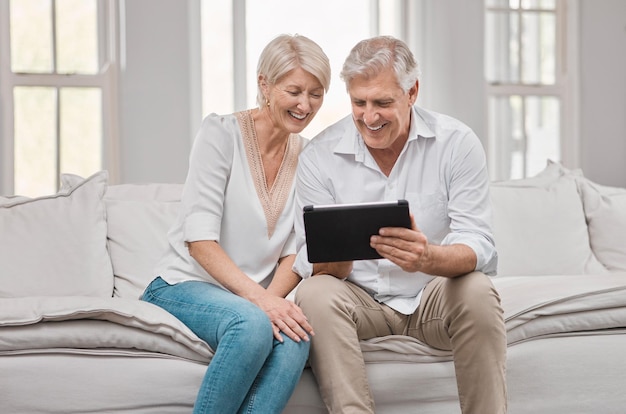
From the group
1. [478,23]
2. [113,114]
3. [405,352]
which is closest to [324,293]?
[405,352]

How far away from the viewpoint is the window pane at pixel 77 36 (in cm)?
388

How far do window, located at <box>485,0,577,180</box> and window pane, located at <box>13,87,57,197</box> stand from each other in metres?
2.22

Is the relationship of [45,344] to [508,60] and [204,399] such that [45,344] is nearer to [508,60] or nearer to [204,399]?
[204,399]

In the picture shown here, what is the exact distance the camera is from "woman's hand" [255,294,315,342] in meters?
2.09

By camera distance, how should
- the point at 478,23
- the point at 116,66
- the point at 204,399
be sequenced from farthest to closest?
1. the point at 478,23
2. the point at 116,66
3. the point at 204,399

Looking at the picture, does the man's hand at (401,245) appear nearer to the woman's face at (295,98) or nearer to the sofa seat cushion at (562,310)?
the sofa seat cushion at (562,310)

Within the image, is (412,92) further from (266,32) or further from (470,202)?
(266,32)

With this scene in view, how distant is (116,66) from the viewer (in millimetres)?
3854

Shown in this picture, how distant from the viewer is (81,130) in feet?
12.9

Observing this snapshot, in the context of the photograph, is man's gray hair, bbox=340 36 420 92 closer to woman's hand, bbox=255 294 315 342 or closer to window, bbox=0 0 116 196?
woman's hand, bbox=255 294 315 342

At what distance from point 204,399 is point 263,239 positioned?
0.58 m

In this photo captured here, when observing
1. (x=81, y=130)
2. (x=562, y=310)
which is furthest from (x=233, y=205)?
(x=81, y=130)

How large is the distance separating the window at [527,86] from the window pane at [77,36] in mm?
2010

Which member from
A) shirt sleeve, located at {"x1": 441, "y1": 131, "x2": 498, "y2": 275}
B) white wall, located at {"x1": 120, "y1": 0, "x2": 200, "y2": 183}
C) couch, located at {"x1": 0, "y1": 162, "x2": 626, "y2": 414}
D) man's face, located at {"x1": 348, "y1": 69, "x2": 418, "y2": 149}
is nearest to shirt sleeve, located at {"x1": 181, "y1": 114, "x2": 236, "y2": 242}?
couch, located at {"x1": 0, "y1": 162, "x2": 626, "y2": 414}
